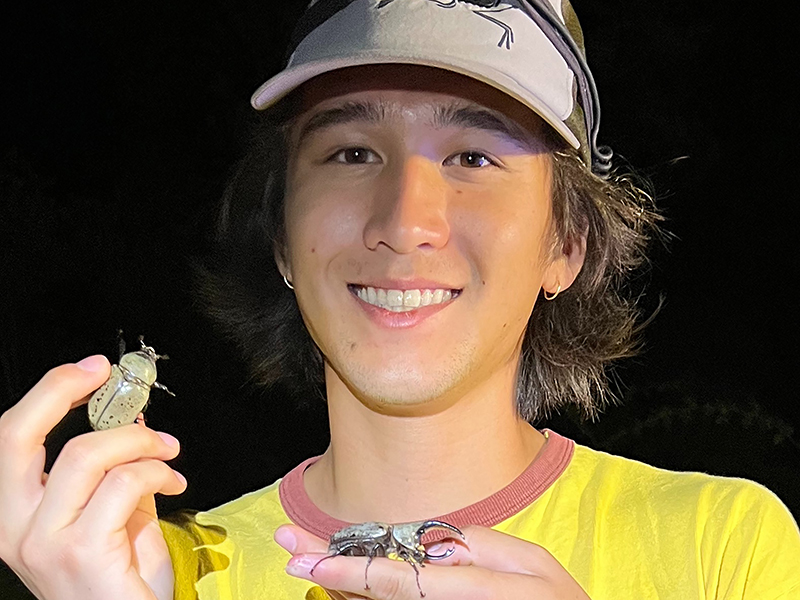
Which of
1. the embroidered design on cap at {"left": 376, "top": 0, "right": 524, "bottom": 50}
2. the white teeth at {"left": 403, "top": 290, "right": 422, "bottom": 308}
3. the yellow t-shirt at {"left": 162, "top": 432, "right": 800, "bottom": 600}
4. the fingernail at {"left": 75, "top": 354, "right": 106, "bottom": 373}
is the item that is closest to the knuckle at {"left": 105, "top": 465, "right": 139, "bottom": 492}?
the fingernail at {"left": 75, "top": 354, "right": 106, "bottom": 373}

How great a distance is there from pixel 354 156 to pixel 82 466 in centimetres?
48

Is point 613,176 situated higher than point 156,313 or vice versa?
point 613,176

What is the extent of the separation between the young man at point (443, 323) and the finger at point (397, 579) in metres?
0.19

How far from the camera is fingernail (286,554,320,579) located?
0.81m

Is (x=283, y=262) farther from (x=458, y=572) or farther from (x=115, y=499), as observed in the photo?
(x=458, y=572)

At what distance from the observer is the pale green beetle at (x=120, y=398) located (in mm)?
991

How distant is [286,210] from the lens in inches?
49.7

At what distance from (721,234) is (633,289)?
145 mm

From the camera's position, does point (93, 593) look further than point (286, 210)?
No

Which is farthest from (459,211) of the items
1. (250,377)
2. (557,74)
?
(250,377)

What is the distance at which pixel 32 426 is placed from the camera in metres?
0.93

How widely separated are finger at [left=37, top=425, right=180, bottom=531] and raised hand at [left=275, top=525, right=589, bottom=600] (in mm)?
186

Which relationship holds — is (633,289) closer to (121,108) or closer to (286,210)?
(286,210)

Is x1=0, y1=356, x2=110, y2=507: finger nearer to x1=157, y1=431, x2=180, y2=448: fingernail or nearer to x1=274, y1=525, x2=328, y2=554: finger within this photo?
x1=157, y1=431, x2=180, y2=448: fingernail
